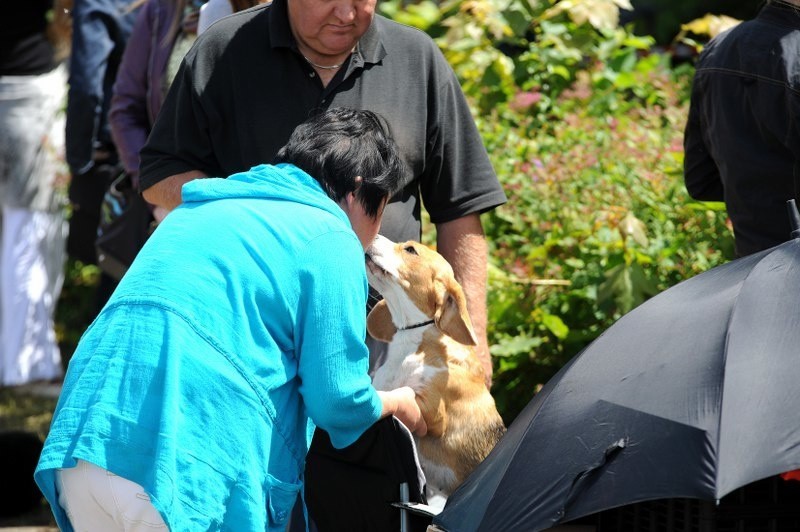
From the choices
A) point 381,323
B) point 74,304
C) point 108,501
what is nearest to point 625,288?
point 381,323

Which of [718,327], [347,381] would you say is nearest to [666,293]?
[718,327]

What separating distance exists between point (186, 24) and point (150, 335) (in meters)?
2.36

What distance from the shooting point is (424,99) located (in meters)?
3.90

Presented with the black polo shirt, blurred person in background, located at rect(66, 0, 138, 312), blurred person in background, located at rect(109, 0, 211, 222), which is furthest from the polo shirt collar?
blurred person in background, located at rect(66, 0, 138, 312)

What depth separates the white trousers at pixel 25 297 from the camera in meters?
7.18

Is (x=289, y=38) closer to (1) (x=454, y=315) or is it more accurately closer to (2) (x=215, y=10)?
(2) (x=215, y=10)

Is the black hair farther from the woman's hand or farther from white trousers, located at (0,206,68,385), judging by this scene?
white trousers, located at (0,206,68,385)

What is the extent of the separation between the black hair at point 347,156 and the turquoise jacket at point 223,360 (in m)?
0.12

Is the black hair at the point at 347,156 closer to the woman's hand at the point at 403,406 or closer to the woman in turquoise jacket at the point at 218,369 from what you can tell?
the woman in turquoise jacket at the point at 218,369

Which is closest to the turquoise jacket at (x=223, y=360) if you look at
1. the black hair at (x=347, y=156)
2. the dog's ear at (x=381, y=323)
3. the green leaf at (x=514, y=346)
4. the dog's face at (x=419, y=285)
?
the black hair at (x=347, y=156)

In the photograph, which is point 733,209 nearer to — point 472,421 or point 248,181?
point 472,421

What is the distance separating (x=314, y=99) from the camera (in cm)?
382

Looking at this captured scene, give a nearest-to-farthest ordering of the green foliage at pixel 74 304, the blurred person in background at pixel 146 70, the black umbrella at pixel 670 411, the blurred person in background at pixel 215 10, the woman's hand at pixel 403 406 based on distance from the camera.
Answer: the black umbrella at pixel 670 411
the woman's hand at pixel 403 406
the blurred person in background at pixel 215 10
the blurred person in background at pixel 146 70
the green foliage at pixel 74 304

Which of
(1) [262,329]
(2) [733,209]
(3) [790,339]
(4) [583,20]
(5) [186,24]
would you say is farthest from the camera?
(4) [583,20]
